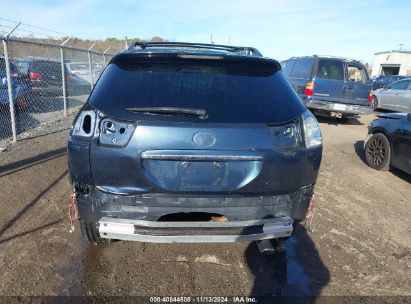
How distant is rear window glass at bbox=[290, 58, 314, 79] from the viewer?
10.9 metres

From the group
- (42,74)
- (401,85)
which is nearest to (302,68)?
(401,85)

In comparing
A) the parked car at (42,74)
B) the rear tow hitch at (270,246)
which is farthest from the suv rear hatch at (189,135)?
the parked car at (42,74)

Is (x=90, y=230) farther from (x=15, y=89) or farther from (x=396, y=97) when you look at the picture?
(x=396, y=97)

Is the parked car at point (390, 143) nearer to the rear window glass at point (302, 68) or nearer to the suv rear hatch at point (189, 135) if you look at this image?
the suv rear hatch at point (189, 135)

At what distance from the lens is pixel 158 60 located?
273 cm

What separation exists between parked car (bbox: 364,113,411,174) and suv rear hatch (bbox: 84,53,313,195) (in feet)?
12.8

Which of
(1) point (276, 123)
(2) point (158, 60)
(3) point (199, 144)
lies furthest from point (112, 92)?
(1) point (276, 123)

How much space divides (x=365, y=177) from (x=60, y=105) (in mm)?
9551

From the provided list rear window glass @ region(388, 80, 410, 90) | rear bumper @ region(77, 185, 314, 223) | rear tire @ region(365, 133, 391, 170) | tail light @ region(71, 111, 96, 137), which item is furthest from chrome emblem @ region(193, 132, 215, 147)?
rear window glass @ region(388, 80, 410, 90)

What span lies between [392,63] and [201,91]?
45670mm

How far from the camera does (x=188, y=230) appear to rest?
8.30ft

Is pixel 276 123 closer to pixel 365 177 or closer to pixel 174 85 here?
pixel 174 85

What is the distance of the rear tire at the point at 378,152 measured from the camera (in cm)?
615

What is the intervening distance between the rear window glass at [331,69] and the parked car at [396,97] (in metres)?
4.90
